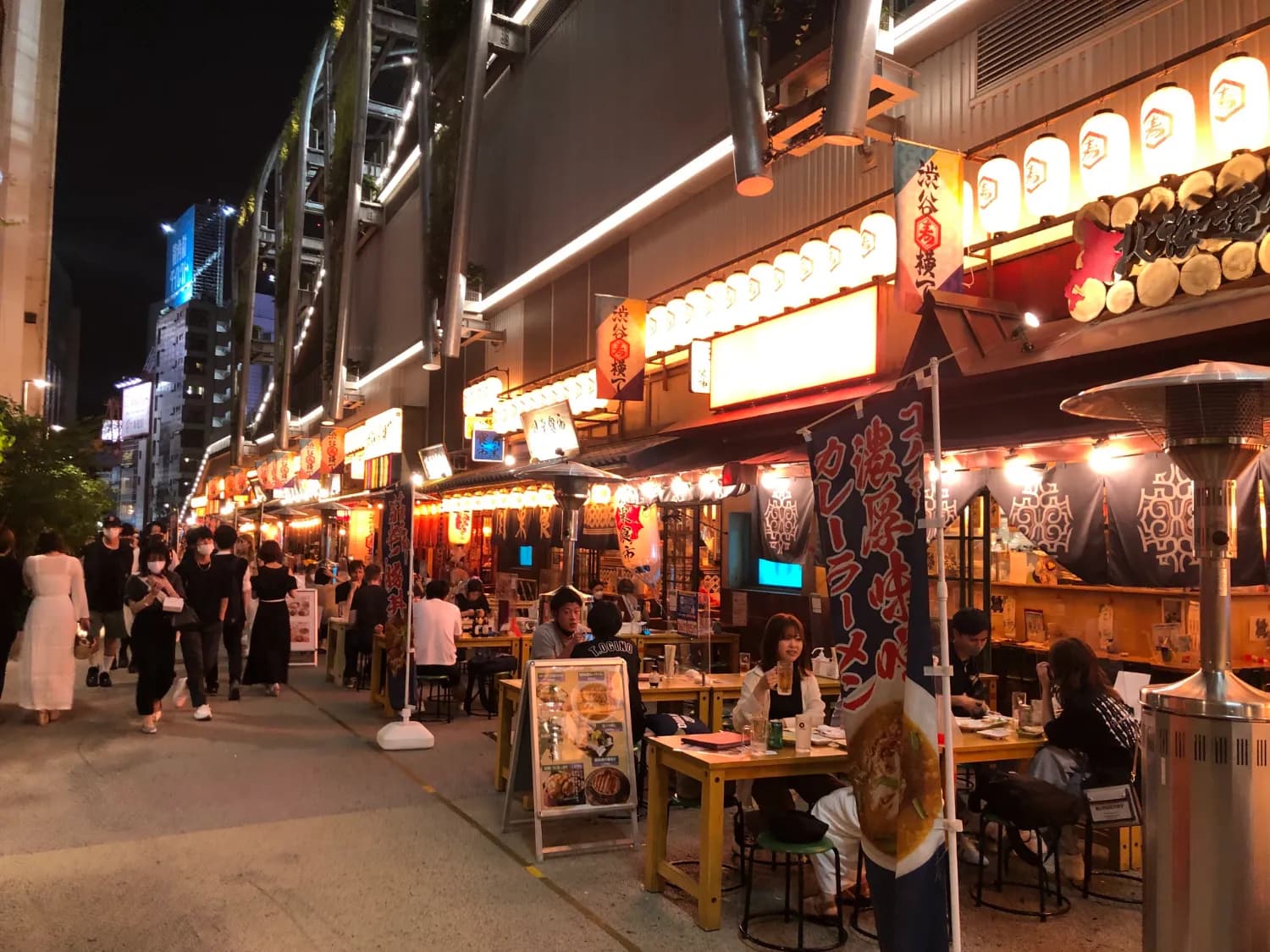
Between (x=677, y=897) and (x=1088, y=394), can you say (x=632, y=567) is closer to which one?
(x=677, y=897)

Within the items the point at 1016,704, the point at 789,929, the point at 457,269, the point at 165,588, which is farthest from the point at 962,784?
the point at 457,269

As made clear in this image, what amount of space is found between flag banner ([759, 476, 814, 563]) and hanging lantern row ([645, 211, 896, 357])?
7.20 ft

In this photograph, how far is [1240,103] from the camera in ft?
22.6

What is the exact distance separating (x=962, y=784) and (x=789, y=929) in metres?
3.53

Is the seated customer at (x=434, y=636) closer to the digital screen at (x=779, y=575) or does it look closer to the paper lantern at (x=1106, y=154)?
the digital screen at (x=779, y=575)

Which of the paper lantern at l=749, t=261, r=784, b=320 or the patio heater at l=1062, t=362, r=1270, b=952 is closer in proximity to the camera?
the patio heater at l=1062, t=362, r=1270, b=952

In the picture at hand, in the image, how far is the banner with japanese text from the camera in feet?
35.7

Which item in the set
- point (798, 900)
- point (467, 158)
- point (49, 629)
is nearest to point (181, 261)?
point (467, 158)

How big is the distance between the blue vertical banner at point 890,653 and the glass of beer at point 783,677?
2.31 m

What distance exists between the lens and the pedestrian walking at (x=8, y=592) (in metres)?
11.1

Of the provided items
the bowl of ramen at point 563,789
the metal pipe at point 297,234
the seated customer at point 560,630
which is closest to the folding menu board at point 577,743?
the bowl of ramen at point 563,789

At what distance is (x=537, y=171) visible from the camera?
64.6 ft

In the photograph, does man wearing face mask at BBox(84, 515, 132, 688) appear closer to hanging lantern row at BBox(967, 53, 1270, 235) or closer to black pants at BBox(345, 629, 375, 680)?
black pants at BBox(345, 629, 375, 680)

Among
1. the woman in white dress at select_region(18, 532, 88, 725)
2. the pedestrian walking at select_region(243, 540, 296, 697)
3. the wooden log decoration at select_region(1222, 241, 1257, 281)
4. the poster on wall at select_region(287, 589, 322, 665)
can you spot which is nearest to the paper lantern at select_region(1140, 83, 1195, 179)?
the wooden log decoration at select_region(1222, 241, 1257, 281)
